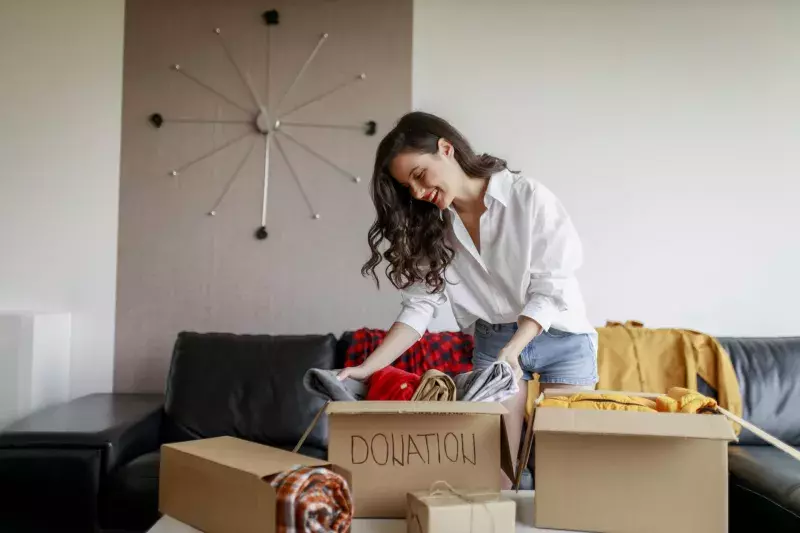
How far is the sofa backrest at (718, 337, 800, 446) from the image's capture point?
7.61 feet

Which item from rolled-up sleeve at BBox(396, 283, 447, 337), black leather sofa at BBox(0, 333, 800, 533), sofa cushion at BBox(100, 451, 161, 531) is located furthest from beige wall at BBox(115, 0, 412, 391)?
rolled-up sleeve at BBox(396, 283, 447, 337)

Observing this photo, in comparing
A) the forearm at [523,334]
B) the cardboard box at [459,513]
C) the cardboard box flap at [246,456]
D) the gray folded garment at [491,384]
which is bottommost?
the cardboard box at [459,513]

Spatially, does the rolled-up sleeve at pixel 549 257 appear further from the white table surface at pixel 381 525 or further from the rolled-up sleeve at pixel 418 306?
the white table surface at pixel 381 525

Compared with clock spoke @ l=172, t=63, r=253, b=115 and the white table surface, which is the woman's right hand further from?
clock spoke @ l=172, t=63, r=253, b=115

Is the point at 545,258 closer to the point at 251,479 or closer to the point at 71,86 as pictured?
the point at 251,479

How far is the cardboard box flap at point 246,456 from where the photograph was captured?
3.49 ft

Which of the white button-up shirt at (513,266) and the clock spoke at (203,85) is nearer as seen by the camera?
the white button-up shirt at (513,266)

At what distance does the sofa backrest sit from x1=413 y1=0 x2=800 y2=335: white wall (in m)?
0.37

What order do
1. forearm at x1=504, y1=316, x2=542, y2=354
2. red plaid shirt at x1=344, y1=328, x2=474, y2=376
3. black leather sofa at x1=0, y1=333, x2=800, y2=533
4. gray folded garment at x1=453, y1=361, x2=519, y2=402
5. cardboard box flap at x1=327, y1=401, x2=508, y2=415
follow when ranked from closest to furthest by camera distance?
cardboard box flap at x1=327, y1=401, x2=508, y2=415 → gray folded garment at x1=453, y1=361, x2=519, y2=402 → forearm at x1=504, y1=316, x2=542, y2=354 → black leather sofa at x1=0, y1=333, x2=800, y2=533 → red plaid shirt at x1=344, y1=328, x2=474, y2=376

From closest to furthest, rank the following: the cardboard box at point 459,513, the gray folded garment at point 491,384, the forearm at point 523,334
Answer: the cardboard box at point 459,513 → the gray folded garment at point 491,384 → the forearm at point 523,334

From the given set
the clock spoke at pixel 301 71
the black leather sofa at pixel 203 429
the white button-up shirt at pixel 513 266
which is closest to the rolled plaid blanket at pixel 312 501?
the white button-up shirt at pixel 513 266

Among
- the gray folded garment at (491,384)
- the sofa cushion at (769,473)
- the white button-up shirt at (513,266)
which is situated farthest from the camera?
the sofa cushion at (769,473)

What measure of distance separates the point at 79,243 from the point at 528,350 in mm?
2094

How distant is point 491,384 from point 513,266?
44cm
